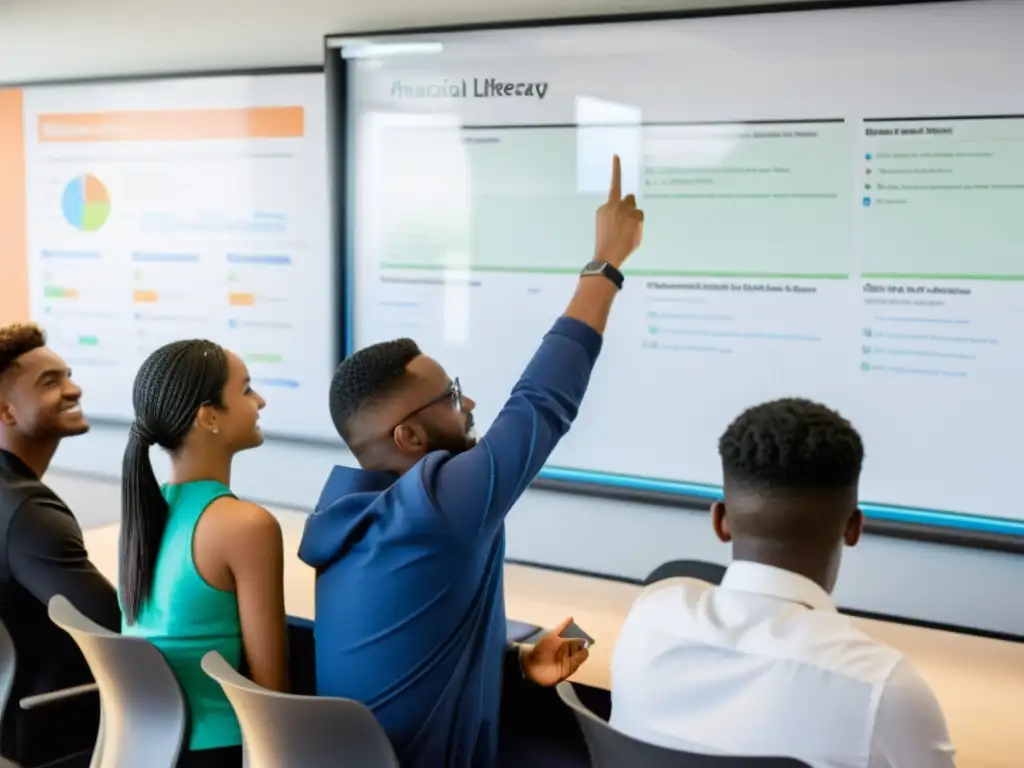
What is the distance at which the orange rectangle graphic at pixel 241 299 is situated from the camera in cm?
324

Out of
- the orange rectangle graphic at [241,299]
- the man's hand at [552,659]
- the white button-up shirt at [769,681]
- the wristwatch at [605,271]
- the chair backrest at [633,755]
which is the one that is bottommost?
the man's hand at [552,659]

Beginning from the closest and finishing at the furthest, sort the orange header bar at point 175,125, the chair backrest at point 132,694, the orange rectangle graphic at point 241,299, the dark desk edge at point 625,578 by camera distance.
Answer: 1. the chair backrest at point 132,694
2. the dark desk edge at point 625,578
3. the orange header bar at point 175,125
4. the orange rectangle graphic at point 241,299

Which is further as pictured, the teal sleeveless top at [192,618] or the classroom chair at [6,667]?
the classroom chair at [6,667]

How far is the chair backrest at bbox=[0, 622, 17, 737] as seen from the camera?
6.80 ft

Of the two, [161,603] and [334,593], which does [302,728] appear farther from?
[161,603]

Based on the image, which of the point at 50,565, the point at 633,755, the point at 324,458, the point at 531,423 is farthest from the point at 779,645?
the point at 324,458

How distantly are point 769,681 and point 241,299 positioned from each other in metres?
2.40

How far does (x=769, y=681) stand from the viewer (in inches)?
46.5

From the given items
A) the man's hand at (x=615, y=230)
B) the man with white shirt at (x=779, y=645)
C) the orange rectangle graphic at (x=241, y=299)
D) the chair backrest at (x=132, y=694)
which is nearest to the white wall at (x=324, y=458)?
the orange rectangle graphic at (x=241, y=299)

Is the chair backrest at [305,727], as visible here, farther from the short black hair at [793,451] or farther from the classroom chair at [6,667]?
the classroom chair at [6,667]

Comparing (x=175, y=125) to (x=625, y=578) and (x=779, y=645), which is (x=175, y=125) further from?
(x=779, y=645)

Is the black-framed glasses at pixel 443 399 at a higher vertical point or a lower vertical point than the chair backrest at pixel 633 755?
higher

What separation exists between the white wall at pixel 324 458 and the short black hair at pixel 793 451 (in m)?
1.17

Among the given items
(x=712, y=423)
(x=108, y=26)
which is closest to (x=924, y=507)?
(x=712, y=423)
